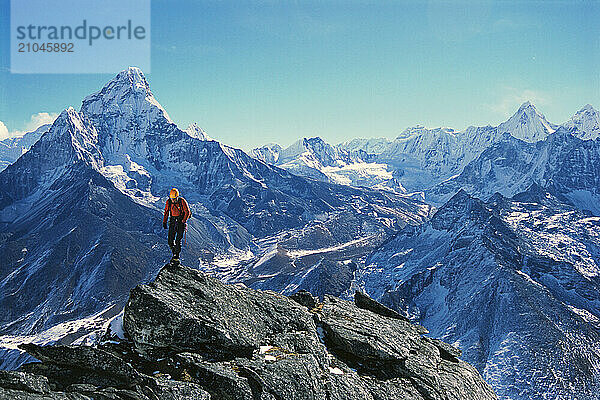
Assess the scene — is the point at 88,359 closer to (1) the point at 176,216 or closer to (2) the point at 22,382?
(2) the point at 22,382

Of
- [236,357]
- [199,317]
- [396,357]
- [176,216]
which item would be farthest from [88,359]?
[396,357]

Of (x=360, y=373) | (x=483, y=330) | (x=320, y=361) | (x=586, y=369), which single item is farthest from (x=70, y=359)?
(x=483, y=330)

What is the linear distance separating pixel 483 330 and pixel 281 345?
18622 cm

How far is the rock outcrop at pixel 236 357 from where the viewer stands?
1862 centimetres

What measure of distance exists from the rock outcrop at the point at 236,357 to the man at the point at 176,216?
2.77 meters

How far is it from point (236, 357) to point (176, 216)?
10854 mm

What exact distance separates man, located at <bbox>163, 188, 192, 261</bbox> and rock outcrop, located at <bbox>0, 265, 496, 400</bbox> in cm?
277

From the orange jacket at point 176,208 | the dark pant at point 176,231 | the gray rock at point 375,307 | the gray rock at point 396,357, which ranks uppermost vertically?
the orange jacket at point 176,208

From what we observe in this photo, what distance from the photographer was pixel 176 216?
94.3 feet

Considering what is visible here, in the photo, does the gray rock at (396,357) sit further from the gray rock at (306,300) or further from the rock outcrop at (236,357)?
the gray rock at (306,300)

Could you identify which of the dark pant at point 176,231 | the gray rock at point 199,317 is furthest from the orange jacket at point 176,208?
the gray rock at point 199,317

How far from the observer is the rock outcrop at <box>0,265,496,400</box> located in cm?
1862

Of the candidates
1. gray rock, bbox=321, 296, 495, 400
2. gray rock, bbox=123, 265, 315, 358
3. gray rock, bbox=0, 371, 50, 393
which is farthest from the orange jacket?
gray rock, bbox=0, 371, 50, 393

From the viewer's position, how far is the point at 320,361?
24406mm
